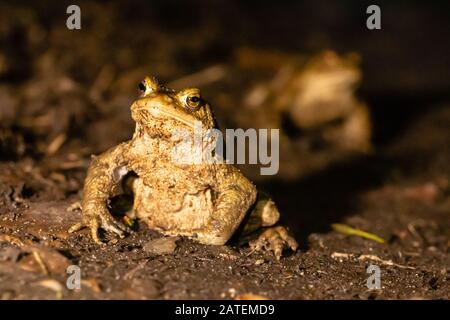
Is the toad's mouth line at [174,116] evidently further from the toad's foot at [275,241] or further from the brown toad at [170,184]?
the toad's foot at [275,241]

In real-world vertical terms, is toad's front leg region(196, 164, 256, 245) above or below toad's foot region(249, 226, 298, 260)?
above

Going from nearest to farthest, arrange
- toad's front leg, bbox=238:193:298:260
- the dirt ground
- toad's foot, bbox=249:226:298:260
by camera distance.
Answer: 1. the dirt ground
2. toad's foot, bbox=249:226:298:260
3. toad's front leg, bbox=238:193:298:260

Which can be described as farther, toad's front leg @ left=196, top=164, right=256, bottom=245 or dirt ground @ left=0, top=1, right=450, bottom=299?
toad's front leg @ left=196, top=164, right=256, bottom=245

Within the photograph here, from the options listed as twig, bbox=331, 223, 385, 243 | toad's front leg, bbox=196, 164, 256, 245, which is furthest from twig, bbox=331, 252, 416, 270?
toad's front leg, bbox=196, 164, 256, 245

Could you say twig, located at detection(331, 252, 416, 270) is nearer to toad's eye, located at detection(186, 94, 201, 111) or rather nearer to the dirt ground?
the dirt ground

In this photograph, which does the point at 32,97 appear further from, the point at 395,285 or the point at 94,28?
the point at 395,285

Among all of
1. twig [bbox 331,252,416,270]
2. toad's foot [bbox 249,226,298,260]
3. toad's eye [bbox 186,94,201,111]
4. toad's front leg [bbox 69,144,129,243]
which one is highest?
toad's eye [bbox 186,94,201,111]

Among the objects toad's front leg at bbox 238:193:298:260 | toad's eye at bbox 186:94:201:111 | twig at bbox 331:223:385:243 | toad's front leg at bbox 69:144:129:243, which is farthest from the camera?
twig at bbox 331:223:385:243

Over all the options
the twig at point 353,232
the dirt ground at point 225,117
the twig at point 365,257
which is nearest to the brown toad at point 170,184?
the dirt ground at point 225,117

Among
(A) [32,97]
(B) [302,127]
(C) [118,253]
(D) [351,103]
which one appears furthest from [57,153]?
(D) [351,103]
